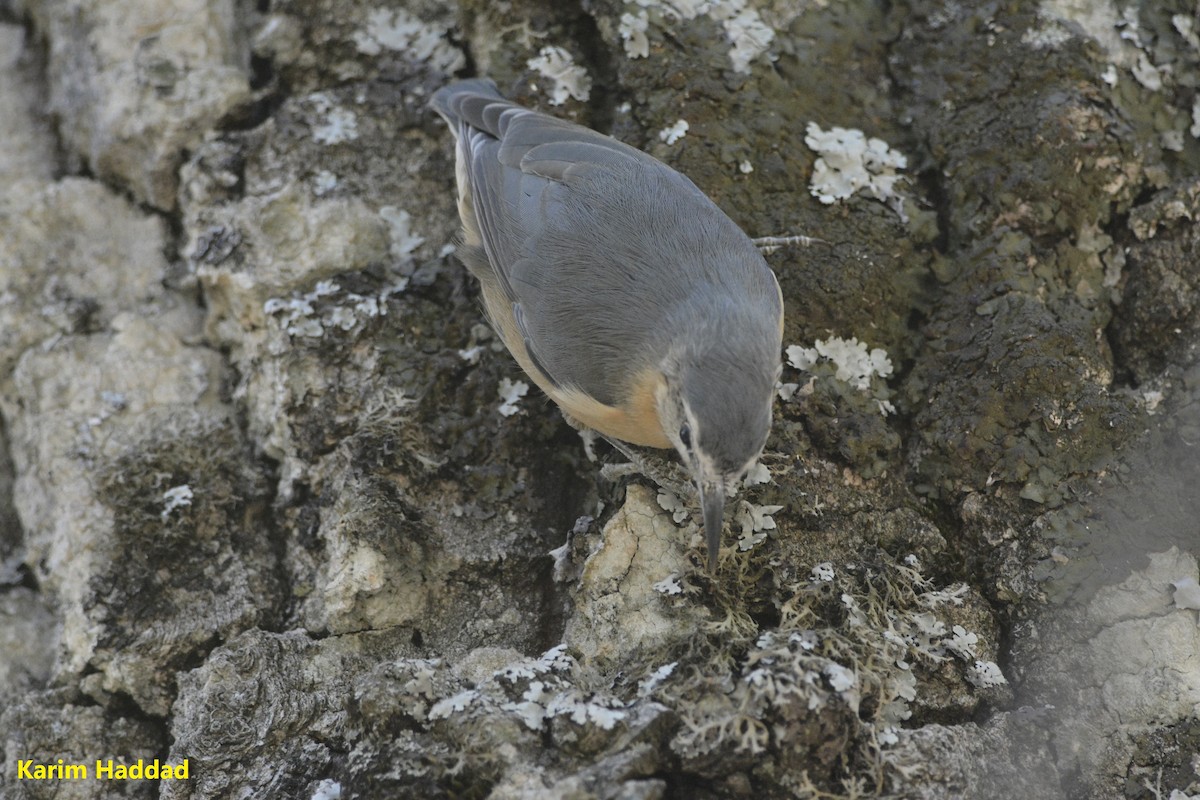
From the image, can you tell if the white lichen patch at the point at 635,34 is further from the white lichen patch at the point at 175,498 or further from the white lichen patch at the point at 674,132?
the white lichen patch at the point at 175,498

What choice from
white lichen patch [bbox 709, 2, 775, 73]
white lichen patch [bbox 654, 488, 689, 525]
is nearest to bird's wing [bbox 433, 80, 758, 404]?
white lichen patch [bbox 654, 488, 689, 525]

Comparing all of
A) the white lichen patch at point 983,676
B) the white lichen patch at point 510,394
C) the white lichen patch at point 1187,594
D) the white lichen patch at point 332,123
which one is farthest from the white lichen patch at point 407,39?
the white lichen patch at point 1187,594

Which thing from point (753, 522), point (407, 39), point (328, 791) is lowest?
point (328, 791)

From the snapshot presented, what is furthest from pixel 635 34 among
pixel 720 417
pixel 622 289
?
pixel 720 417

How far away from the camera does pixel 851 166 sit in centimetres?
347

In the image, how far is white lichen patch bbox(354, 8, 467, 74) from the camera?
3951mm

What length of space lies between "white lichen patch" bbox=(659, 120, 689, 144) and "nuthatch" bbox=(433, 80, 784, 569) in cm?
18

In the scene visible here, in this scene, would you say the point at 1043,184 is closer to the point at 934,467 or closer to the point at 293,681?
the point at 934,467

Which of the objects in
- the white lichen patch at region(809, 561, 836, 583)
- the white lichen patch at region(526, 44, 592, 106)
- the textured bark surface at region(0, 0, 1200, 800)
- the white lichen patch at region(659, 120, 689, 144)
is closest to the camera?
the textured bark surface at region(0, 0, 1200, 800)

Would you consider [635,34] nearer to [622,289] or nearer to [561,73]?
[561,73]

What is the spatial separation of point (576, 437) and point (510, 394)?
0.85 feet

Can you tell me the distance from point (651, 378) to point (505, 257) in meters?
0.73

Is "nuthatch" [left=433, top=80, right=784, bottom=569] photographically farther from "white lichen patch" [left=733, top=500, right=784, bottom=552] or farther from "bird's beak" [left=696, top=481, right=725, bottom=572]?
"white lichen patch" [left=733, top=500, right=784, bottom=552]

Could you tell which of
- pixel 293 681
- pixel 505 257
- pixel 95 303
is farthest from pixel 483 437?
pixel 95 303
